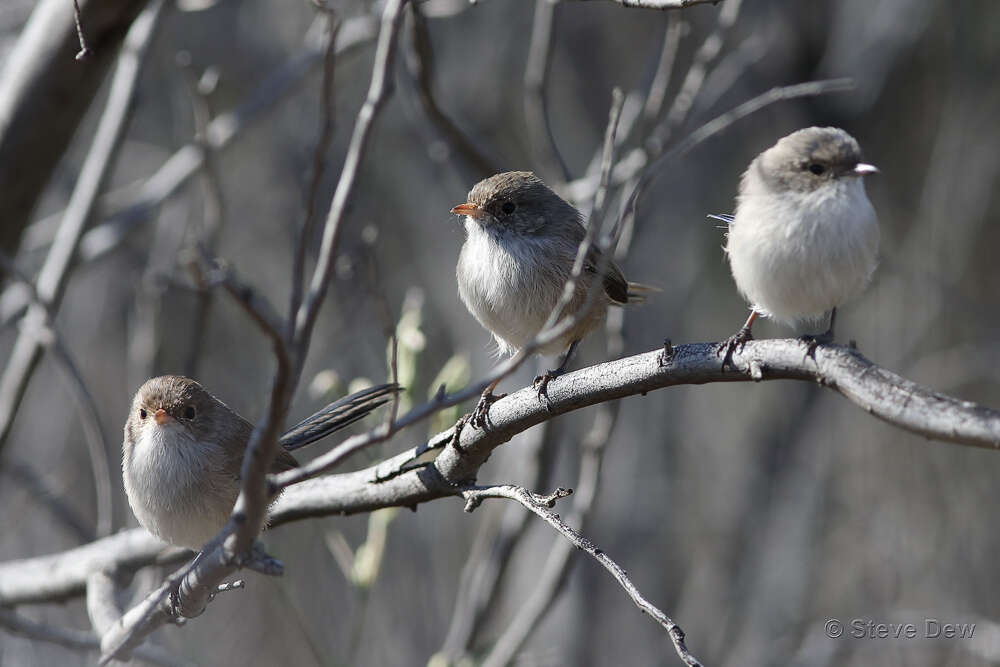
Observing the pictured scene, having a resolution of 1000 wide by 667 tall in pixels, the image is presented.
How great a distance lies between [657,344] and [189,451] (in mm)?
4192

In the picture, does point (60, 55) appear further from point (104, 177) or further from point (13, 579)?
point (13, 579)

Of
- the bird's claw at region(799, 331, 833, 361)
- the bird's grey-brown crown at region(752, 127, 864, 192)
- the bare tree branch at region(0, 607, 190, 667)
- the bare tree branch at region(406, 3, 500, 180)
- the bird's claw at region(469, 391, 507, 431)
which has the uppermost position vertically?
the bare tree branch at region(406, 3, 500, 180)

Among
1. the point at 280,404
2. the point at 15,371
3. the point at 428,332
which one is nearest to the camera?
the point at 280,404

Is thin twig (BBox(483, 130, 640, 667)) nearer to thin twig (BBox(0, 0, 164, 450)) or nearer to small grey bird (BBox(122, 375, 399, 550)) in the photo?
small grey bird (BBox(122, 375, 399, 550))

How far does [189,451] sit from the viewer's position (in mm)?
3549

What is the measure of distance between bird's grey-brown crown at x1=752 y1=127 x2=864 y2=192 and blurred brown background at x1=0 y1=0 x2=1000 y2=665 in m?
2.83

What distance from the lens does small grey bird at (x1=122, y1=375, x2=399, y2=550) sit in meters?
3.38

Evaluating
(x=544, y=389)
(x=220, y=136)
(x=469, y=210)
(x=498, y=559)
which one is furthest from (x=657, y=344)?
(x=544, y=389)

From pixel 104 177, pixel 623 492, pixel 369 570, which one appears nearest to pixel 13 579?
pixel 369 570

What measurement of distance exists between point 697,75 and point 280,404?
324 cm

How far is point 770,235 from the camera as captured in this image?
8.88ft

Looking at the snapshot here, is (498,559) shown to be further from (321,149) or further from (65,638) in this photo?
(321,149)

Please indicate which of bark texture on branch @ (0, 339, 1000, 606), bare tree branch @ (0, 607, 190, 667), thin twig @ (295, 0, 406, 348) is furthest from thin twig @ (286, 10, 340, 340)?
bare tree branch @ (0, 607, 190, 667)

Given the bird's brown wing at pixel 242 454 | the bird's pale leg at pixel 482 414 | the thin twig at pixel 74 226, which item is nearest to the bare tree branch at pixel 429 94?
the thin twig at pixel 74 226
